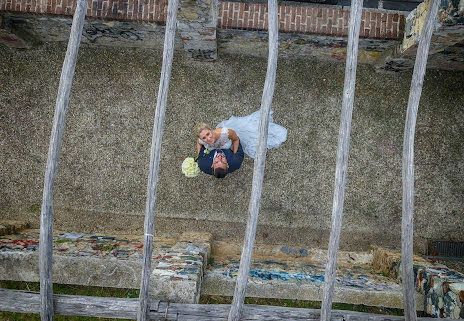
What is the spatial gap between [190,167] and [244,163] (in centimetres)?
87

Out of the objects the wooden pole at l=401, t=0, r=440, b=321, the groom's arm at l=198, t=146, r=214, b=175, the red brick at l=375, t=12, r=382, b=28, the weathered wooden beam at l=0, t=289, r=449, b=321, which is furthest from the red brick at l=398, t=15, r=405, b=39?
the weathered wooden beam at l=0, t=289, r=449, b=321

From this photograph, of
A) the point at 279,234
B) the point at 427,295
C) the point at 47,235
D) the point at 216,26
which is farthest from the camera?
the point at 279,234

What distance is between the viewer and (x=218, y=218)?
559 cm

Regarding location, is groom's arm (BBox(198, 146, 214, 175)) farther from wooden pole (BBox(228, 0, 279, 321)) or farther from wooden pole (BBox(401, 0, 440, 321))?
wooden pole (BBox(401, 0, 440, 321))

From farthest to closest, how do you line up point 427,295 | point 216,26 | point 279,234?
point 279,234
point 216,26
point 427,295

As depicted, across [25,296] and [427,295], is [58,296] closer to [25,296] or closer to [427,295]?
[25,296]

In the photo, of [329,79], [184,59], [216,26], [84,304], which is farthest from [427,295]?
[184,59]

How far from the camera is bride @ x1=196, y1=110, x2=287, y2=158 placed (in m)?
4.63

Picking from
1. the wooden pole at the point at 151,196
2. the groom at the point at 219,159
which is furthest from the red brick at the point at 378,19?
the wooden pole at the point at 151,196

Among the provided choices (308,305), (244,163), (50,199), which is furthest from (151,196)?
(308,305)

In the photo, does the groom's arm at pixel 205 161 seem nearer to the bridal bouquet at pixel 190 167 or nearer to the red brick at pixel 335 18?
the bridal bouquet at pixel 190 167

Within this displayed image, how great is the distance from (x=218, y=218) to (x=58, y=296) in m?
2.78

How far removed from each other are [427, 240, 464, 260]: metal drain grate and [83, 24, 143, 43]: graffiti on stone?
5.59 meters

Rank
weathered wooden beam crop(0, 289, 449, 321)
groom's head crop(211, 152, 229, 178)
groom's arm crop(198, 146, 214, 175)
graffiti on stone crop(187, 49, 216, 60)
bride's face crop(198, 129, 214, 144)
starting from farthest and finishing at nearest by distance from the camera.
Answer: graffiti on stone crop(187, 49, 216, 60) < groom's arm crop(198, 146, 214, 175) < groom's head crop(211, 152, 229, 178) < bride's face crop(198, 129, 214, 144) < weathered wooden beam crop(0, 289, 449, 321)
